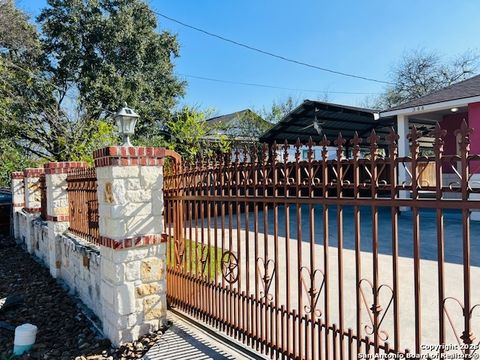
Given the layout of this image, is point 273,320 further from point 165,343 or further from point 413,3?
point 413,3

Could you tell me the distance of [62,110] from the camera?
14500mm

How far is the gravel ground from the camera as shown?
3.49 m

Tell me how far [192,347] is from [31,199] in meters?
6.38

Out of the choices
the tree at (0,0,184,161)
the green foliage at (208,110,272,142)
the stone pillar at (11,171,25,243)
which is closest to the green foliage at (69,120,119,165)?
the tree at (0,0,184,161)

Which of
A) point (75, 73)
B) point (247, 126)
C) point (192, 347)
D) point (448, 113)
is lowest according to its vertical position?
point (192, 347)

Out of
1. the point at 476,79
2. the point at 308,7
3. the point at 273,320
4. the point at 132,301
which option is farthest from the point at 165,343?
the point at 308,7

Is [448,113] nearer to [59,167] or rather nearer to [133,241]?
[59,167]

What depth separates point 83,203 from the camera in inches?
211

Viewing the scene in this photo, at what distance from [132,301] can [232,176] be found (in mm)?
1618

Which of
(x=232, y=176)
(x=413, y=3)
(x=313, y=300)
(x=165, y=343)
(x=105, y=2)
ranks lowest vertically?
(x=165, y=343)

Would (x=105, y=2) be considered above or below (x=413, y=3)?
above

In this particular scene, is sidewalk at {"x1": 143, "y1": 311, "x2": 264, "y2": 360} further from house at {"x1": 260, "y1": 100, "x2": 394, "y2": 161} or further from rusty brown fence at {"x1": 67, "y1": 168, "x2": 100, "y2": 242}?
house at {"x1": 260, "y1": 100, "x2": 394, "y2": 161}

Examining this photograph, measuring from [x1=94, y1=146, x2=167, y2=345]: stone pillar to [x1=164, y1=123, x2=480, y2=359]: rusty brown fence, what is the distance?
0.79ft

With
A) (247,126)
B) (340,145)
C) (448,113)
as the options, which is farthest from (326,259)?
(247,126)
